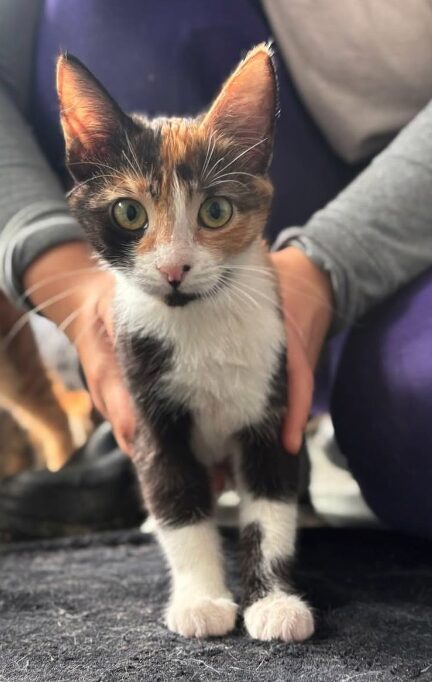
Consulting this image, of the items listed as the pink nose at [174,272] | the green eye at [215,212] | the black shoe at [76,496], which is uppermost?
the green eye at [215,212]

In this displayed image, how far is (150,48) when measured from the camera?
1.83 feet

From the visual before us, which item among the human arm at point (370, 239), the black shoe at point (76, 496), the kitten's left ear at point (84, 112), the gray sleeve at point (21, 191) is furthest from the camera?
the black shoe at point (76, 496)

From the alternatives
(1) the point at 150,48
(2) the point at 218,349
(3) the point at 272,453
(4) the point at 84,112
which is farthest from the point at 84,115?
(3) the point at 272,453

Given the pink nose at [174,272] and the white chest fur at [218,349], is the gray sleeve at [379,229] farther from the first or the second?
the pink nose at [174,272]

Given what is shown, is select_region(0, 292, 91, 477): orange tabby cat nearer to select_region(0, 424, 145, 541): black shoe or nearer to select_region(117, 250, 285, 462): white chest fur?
select_region(0, 424, 145, 541): black shoe

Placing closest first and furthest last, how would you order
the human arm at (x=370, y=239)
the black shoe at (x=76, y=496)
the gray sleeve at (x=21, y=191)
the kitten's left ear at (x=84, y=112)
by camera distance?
the kitten's left ear at (x=84, y=112)
the gray sleeve at (x=21, y=191)
the human arm at (x=370, y=239)
the black shoe at (x=76, y=496)

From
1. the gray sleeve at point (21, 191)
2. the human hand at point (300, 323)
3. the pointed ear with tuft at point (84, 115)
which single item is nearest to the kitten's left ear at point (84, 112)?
the pointed ear with tuft at point (84, 115)

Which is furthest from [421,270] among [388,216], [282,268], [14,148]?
[14,148]

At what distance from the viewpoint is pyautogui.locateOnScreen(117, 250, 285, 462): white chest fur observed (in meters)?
0.60

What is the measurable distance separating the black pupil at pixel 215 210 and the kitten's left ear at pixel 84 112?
0.28 ft

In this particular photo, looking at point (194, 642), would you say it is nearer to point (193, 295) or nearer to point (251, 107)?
point (193, 295)

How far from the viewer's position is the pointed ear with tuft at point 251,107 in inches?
19.5

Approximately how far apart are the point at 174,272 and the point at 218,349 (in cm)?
12

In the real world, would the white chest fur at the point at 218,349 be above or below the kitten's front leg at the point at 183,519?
above
